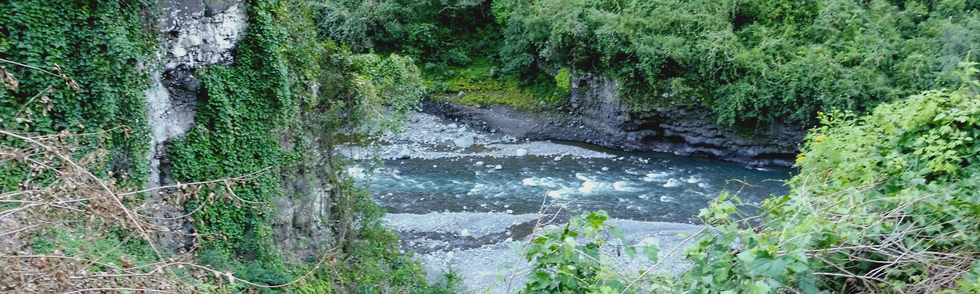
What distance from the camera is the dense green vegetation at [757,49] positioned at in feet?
56.4

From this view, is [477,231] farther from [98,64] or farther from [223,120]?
[98,64]

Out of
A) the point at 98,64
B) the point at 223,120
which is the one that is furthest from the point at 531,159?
the point at 98,64

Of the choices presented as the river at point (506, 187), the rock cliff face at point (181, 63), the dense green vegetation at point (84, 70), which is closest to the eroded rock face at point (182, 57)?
the rock cliff face at point (181, 63)

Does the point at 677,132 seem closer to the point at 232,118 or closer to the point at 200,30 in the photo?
the point at 232,118

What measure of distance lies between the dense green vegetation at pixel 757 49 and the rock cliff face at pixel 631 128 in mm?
383

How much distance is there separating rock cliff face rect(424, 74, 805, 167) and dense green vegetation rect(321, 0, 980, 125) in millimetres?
383

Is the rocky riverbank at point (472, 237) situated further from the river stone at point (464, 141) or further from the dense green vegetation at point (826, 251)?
the dense green vegetation at point (826, 251)

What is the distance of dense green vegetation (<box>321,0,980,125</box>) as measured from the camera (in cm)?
1720

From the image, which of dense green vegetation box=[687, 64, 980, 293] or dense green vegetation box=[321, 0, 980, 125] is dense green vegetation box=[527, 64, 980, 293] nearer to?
dense green vegetation box=[687, 64, 980, 293]

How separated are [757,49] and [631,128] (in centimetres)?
411

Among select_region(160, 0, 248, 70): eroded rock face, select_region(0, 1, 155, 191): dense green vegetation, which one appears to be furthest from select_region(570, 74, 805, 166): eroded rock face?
select_region(0, 1, 155, 191): dense green vegetation

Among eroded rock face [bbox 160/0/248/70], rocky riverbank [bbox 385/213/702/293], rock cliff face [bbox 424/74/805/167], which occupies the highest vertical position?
eroded rock face [bbox 160/0/248/70]

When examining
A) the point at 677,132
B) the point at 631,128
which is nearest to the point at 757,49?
the point at 677,132

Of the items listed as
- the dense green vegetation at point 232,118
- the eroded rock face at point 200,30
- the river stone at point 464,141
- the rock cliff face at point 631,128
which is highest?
the eroded rock face at point 200,30
